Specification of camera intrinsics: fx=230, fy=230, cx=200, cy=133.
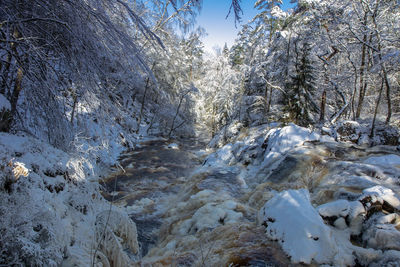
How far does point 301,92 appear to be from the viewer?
15383 mm

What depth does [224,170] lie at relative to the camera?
33.0ft

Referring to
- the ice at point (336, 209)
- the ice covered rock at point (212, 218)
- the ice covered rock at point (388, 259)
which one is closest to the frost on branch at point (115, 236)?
the ice covered rock at point (212, 218)

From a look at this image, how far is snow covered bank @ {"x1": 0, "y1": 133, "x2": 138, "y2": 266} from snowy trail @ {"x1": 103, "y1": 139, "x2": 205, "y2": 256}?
56cm

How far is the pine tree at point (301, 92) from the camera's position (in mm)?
15219

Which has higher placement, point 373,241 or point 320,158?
point 320,158

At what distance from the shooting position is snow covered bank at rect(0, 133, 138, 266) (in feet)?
5.98

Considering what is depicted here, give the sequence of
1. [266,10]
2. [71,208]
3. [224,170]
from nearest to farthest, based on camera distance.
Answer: [71,208], [224,170], [266,10]

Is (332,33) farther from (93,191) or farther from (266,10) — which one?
(93,191)

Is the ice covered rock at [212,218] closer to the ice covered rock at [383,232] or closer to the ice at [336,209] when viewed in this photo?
→ the ice at [336,209]

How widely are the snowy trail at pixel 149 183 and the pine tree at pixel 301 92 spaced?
7122 millimetres

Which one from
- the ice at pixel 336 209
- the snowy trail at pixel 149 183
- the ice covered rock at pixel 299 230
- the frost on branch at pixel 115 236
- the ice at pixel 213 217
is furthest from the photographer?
the snowy trail at pixel 149 183

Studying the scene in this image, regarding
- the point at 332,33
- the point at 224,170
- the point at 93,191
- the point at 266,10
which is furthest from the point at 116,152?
the point at 266,10

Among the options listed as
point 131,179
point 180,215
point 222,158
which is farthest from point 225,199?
point 222,158

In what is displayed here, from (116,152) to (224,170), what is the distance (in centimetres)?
692
